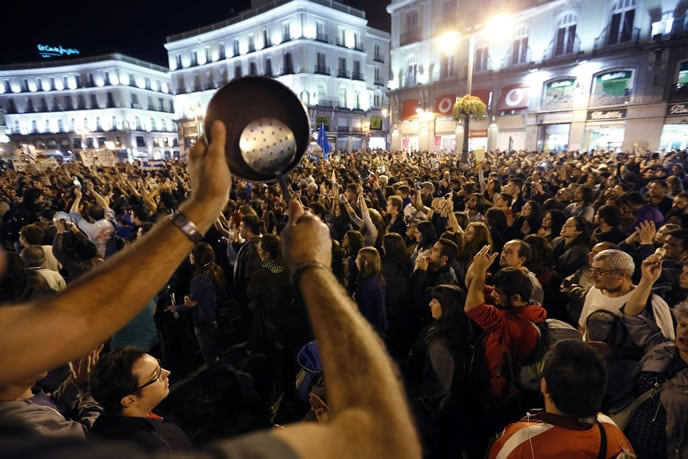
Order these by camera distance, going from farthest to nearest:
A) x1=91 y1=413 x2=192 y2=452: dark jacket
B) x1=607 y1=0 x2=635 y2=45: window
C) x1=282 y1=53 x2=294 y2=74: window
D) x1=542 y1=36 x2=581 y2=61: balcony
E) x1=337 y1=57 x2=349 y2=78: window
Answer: x1=337 y1=57 x2=349 y2=78: window
x1=282 y1=53 x2=294 y2=74: window
x1=542 y1=36 x2=581 y2=61: balcony
x1=607 y1=0 x2=635 y2=45: window
x1=91 y1=413 x2=192 y2=452: dark jacket

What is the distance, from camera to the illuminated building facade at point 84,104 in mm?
52469

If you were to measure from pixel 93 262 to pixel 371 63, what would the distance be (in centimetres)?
4949

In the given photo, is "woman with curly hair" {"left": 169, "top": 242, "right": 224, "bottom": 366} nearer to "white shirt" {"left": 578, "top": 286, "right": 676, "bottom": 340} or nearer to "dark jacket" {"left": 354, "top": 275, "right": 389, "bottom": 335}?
"dark jacket" {"left": 354, "top": 275, "right": 389, "bottom": 335}

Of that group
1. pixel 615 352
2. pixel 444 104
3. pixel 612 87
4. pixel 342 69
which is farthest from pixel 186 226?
pixel 342 69

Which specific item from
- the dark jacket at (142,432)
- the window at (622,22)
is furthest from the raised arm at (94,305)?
the window at (622,22)

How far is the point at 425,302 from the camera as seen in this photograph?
4.19 metres

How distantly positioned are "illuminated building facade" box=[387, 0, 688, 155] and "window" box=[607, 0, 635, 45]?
6 cm

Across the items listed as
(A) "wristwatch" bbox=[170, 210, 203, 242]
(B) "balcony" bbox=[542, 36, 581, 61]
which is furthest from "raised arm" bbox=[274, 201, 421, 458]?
(B) "balcony" bbox=[542, 36, 581, 61]

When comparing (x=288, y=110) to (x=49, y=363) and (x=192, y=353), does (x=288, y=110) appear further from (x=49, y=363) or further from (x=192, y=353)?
(x=192, y=353)

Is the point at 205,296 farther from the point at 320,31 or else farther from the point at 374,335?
the point at 320,31

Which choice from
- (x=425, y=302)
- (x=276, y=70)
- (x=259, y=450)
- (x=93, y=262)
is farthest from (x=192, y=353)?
(x=276, y=70)

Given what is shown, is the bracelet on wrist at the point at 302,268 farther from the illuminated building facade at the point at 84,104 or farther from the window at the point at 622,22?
the illuminated building facade at the point at 84,104

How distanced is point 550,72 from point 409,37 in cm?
1424

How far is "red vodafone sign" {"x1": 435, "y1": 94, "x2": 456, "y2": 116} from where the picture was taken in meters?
31.4
